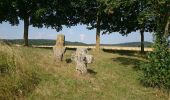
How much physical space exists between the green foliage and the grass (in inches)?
24.7

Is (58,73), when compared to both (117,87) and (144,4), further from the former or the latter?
(144,4)

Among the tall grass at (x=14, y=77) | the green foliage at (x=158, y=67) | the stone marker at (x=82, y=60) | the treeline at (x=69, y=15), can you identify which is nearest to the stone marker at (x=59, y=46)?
the stone marker at (x=82, y=60)

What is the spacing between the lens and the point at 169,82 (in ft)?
81.3

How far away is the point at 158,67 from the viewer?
25656mm

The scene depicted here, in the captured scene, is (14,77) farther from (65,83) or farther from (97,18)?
(97,18)

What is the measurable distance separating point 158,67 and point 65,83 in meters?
6.43

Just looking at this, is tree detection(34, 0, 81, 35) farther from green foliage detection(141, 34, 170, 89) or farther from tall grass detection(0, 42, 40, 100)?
tall grass detection(0, 42, 40, 100)

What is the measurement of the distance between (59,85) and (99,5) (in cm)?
2495

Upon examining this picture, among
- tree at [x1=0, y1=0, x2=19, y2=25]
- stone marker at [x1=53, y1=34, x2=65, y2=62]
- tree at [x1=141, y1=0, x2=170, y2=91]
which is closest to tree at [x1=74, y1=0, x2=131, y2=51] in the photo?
tree at [x1=0, y1=0, x2=19, y2=25]

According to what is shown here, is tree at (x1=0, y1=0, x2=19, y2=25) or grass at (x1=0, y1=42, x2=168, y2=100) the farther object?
tree at (x1=0, y1=0, x2=19, y2=25)

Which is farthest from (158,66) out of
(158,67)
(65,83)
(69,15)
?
(69,15)

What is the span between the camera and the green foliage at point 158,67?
25.3 metres

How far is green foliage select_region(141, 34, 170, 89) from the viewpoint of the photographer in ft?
82.9

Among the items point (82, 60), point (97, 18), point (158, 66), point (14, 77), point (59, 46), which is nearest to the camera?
point (14, 77)
